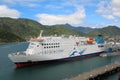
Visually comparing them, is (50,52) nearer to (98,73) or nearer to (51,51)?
(51,51)

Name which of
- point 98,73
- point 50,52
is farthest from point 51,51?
point 98,73

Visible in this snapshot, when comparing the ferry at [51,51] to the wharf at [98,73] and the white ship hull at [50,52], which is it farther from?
the wharf at [98,73]

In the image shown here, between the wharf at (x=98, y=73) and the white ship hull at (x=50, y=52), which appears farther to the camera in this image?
the white ship hull at (x=50, y=52)

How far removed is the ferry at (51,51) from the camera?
59406 millimetres

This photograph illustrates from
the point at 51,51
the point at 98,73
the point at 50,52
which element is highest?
the point at 51,51

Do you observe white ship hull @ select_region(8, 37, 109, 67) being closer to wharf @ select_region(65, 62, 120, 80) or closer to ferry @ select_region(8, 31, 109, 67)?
ferry @ select_region(8, 31, 109, 67)

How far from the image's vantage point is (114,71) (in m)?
53.2

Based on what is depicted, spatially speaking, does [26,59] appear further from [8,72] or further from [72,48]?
[72,48]

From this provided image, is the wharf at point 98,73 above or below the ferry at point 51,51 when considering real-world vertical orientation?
below

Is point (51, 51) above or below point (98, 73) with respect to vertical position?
above

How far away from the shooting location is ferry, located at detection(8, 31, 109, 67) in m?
59.4

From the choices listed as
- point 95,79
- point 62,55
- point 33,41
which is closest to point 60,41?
point 62,55

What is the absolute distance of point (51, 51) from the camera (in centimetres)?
6419

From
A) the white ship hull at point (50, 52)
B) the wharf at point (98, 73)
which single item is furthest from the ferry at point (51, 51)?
the wharf at point (98, 73)
